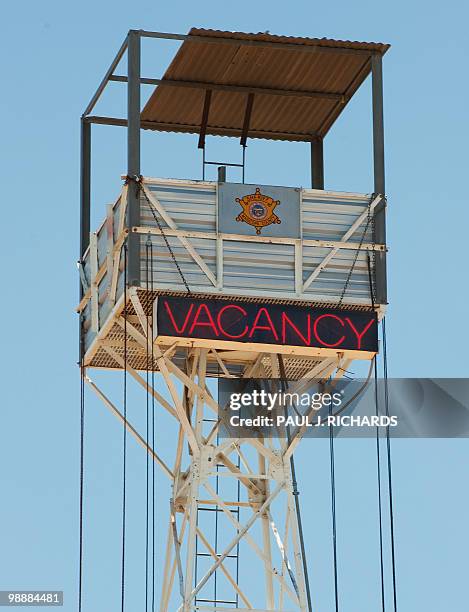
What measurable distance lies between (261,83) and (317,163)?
11.8ft

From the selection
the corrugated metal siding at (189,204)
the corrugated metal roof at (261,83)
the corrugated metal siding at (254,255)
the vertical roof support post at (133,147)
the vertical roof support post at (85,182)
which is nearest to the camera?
the vertical roof support post at (133,147)

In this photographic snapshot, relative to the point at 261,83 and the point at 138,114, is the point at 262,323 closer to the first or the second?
the point at 138,114

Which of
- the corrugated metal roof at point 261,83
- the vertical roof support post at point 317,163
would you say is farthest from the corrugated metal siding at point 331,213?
the vertical roof support post at point 317,163

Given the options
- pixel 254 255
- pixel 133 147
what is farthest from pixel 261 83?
pixel 254 255

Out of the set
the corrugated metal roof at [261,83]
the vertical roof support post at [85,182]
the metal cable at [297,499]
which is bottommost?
the metal cable at [297,499]

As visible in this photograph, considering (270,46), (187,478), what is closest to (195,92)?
(270,46)

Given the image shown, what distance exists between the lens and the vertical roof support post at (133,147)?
66.8 metres

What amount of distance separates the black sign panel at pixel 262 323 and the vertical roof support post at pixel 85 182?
6.46 metres

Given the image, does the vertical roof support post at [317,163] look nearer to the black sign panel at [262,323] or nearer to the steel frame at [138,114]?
the steel frame at [138,114]

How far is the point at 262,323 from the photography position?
67.1 meters

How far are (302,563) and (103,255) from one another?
8.33 metres

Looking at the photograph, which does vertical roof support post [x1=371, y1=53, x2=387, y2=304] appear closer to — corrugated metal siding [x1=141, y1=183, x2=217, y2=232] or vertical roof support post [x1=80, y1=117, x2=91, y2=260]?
corrugated metal siding [x1=141, y1=183, x2=217, y2=232]

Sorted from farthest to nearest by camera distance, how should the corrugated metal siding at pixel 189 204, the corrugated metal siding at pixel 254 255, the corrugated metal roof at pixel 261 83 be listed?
the corrugated metal roof at pixel 261 83
the corrugated metal siding at pixel 189 204
the corrugated metal siding at pixel 254 255
